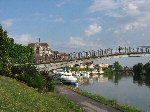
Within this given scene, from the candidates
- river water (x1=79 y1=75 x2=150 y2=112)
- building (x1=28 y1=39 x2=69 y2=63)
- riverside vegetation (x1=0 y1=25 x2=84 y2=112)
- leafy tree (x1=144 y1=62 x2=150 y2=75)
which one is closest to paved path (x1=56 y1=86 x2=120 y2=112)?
riverside vegetation (x1=0 y1=25 x2=84 y2=112)

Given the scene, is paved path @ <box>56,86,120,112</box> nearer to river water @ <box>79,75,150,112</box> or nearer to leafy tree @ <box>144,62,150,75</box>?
river water @ <box>79,75,150,112</box>

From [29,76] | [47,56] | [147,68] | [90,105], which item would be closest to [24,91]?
[90,105]

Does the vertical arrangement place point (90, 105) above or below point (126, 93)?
above

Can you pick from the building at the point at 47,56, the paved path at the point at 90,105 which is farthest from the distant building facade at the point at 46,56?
the paved path at the point at 90,105

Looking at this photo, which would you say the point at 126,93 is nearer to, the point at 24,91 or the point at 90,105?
the point at 90,105

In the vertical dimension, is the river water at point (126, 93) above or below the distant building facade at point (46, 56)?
below

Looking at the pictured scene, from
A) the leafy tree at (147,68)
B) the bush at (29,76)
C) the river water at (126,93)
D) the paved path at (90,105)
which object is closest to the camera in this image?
the paved path at (90,105)

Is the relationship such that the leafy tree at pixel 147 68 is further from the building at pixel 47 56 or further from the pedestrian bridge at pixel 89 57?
the pedestrian bridge at pixel 89 57

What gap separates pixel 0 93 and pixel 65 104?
712 centimetres

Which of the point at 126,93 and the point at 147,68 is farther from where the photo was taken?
the point at 147,68

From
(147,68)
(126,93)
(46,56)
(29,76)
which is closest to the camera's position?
(29,76)

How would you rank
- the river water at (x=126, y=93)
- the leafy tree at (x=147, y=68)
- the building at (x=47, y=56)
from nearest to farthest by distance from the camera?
the river water at (x=126, y=93), the building at (x=47, y=56), the leafy tree at (x=147, y=68)

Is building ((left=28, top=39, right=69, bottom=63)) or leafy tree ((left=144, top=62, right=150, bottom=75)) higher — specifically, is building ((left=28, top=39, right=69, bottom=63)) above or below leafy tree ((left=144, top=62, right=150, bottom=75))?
above

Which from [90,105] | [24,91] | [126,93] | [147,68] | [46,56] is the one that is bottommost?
[126,93]
